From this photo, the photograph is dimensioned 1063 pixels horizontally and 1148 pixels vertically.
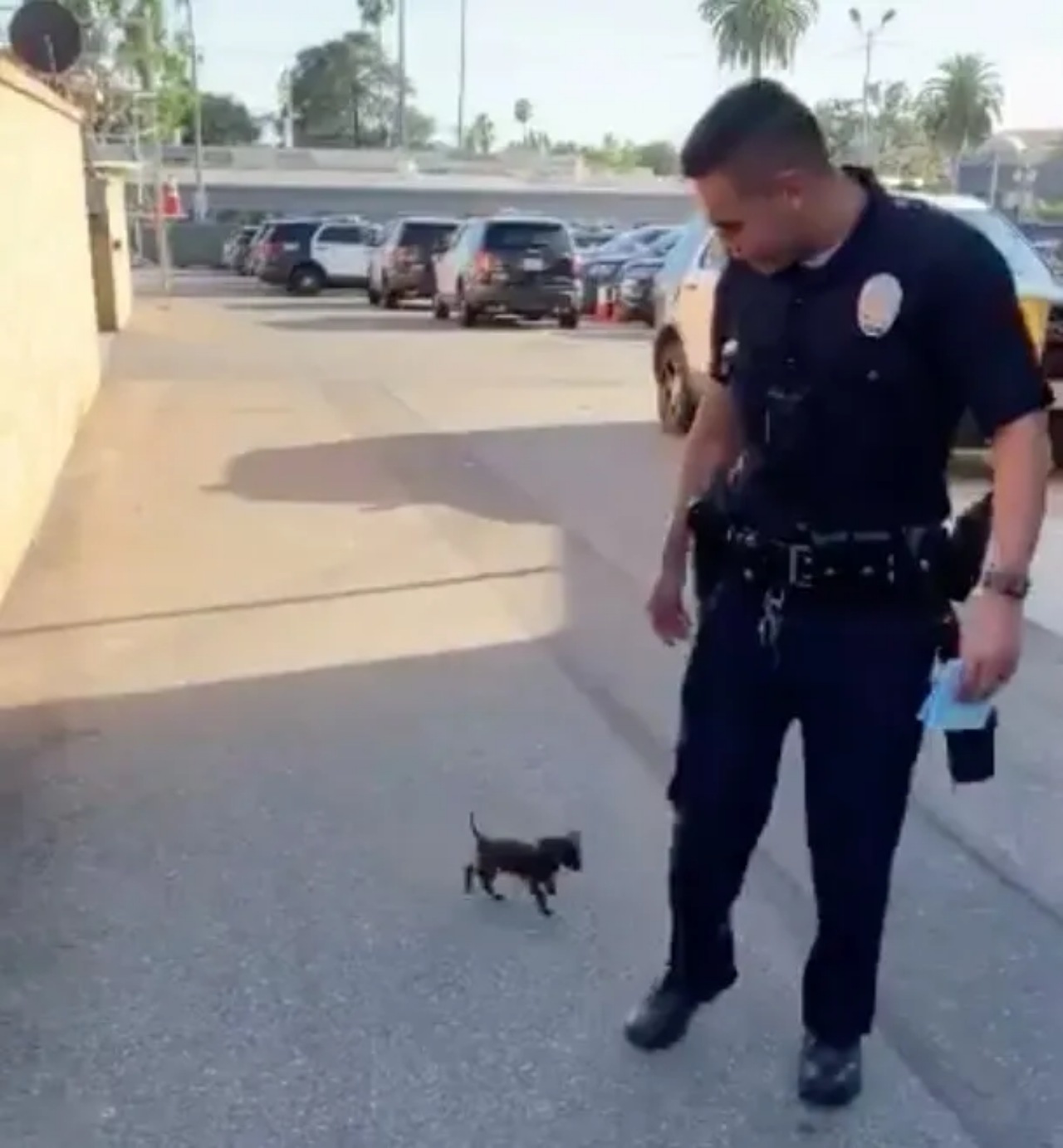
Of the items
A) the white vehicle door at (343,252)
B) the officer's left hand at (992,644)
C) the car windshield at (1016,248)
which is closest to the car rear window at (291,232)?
the white vehicle door at (343,252)

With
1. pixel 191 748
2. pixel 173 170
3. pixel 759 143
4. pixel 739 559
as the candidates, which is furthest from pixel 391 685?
pixel 173 170

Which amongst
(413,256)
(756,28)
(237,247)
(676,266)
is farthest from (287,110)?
(676,266)

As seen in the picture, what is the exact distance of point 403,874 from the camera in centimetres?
443

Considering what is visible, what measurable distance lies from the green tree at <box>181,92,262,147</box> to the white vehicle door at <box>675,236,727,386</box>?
321 ft

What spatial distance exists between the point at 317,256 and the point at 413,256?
582 centimetres

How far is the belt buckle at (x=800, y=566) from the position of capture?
3.05m

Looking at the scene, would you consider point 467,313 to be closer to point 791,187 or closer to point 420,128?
point 791,187

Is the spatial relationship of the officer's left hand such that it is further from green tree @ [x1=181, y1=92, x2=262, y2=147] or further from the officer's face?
green tree @ [x1=181, y1=92, x2=262, y2=147]

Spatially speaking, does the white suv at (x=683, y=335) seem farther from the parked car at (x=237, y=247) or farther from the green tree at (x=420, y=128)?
the green tree at (x=420, y=128)

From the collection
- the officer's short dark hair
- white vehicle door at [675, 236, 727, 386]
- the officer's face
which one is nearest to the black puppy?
the officer's face

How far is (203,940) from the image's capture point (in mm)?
4035

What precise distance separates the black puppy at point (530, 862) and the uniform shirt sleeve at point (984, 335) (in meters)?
1.79

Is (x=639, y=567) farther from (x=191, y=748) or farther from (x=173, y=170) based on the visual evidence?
(x=173, y=170)

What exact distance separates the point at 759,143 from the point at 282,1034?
206 centimetres
